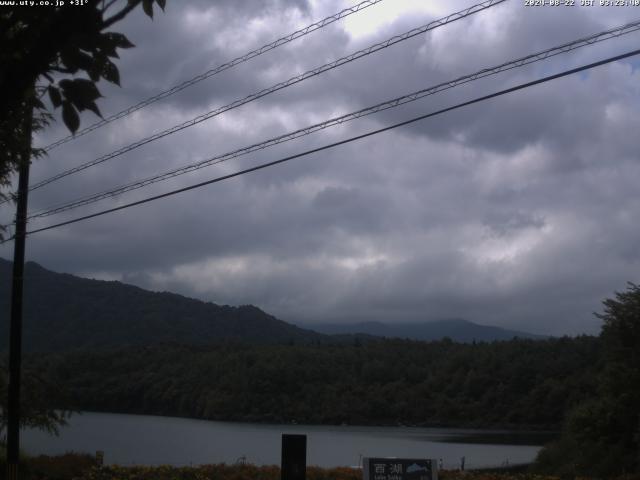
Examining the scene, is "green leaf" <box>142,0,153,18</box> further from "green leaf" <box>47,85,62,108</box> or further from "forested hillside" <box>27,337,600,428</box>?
"forested hillside" <box>27,337,600,428</box>

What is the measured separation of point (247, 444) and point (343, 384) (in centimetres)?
1891

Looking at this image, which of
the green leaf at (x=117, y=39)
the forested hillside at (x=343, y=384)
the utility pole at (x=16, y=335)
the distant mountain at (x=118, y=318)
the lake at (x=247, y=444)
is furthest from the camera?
the distant mountain at (x=118, y=318)

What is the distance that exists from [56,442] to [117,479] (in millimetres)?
20369

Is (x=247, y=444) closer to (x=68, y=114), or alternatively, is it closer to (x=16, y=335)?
(x=16, y=335)

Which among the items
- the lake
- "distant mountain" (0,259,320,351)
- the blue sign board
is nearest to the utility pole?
the lake

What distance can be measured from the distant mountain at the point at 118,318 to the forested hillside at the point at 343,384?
12790 millimetres

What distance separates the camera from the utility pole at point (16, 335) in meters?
17.6

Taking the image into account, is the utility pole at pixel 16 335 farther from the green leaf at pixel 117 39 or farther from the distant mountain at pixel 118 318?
the distant mountain at pixel 118 318

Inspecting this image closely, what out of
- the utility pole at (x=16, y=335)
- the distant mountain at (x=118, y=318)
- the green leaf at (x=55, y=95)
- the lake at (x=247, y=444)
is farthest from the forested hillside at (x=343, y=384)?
the green leaf at (x=55, y=95)

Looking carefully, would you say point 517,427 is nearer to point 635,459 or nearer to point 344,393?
point 344,393

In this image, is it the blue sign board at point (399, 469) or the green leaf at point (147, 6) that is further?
the blue sign board at point (399, 469)

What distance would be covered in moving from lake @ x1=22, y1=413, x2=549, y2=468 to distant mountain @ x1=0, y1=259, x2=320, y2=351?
75.4 ft

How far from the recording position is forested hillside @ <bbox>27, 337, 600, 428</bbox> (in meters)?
49.4

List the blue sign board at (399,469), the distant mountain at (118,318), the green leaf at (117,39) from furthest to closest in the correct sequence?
the distant mountain at (118,318) < the blue sign board at (399,469) < the green leaf at (117,39)
